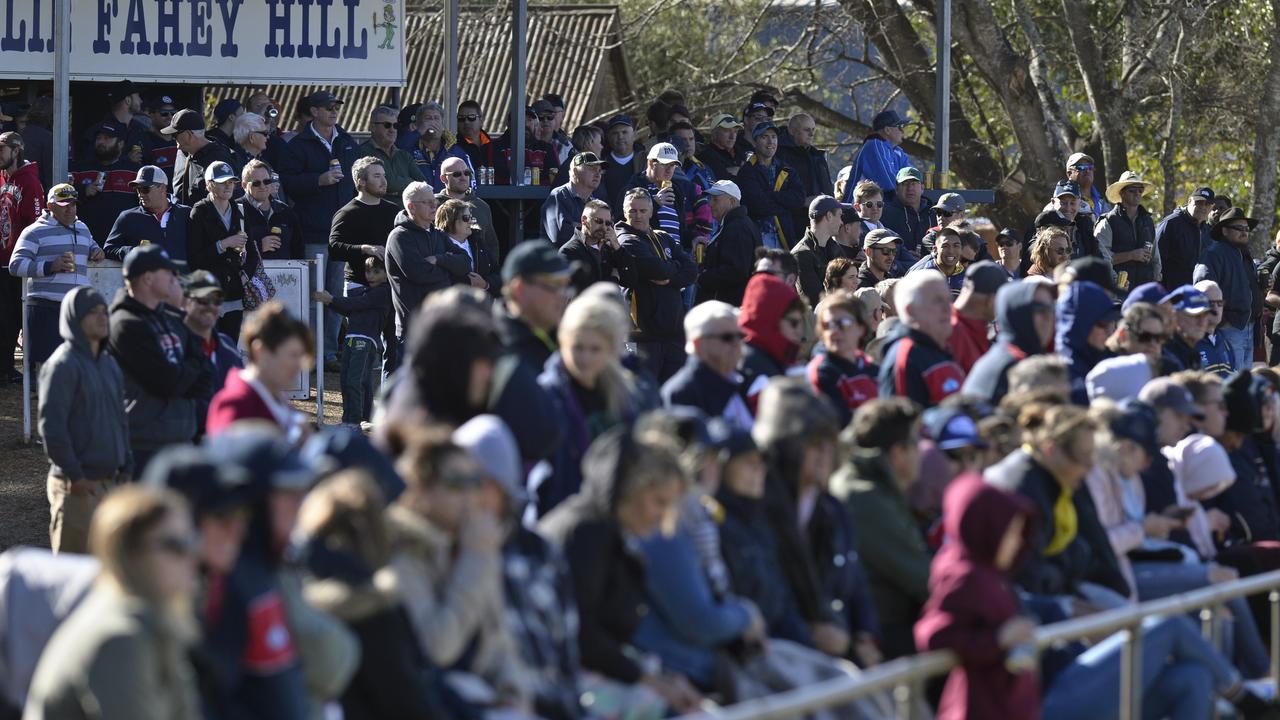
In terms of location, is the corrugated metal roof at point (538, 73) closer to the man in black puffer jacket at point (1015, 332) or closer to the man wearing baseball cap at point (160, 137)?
the man wearing baseball cap at point (160, 137)

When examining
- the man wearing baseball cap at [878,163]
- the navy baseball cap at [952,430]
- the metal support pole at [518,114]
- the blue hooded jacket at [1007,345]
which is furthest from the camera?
the man wearing baseball cap at [878,163]

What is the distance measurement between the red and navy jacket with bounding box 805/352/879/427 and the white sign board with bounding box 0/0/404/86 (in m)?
7.84

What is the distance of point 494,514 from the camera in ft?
15.5

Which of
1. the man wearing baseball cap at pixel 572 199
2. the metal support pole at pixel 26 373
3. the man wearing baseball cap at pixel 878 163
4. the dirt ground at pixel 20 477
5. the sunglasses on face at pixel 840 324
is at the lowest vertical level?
the dirt ground at pixel 20 477

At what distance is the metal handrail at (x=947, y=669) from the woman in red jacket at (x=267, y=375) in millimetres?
1868

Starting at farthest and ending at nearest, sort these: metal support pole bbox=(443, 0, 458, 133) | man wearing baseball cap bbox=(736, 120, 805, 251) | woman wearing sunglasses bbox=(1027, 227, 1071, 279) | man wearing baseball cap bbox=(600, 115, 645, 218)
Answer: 1. metal support pole bbox=(443, 0, 458, 133)
2. man wearing baseball cap bbox=(600, 115, 645, 218)
3. man wearing baseball cap bbox=(736, 120, 805, 251)
4. woman wearing sunglasses bbox=(1027, 227, 1071, 279)

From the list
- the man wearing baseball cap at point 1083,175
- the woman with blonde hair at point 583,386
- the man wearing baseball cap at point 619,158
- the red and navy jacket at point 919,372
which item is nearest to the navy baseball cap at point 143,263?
the woman with blonde hair at point 583,386

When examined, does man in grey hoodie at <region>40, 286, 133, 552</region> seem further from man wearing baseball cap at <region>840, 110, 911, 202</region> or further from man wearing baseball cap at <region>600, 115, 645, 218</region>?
man wearing baseball cap at <region>840, 110, 911, 202</region>

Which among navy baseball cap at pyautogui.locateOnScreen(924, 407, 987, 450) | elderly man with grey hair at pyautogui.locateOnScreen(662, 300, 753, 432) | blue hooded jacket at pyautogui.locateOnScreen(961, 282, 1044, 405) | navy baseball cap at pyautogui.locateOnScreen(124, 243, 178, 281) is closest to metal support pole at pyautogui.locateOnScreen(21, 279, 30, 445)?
navy baseball cap at pyautogui.locateOnScreen(124, 243, 178, 281)

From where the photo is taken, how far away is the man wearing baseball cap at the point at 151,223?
1152 centimetres

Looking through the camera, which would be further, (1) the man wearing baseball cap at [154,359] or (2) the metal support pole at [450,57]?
(2) the metal support pole at [450,57]

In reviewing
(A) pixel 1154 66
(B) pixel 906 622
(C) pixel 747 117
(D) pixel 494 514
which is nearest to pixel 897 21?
(A) pixel 1154 66

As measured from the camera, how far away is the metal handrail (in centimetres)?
451

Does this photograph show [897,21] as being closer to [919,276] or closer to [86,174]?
[86,174]
